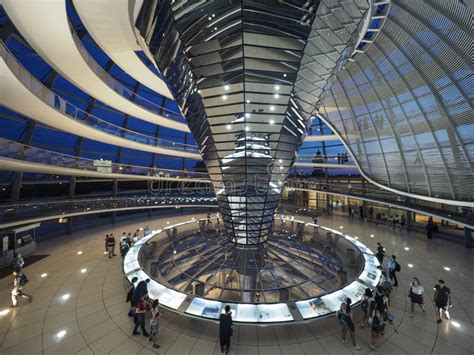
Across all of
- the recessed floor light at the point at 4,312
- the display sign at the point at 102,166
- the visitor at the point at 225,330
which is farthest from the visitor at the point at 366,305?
the display sign at the point at 102,166

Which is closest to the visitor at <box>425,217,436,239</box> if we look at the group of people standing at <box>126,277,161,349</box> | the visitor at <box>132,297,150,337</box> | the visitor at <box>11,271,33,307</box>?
the group of people standing at <box>126,277,161,349</box>

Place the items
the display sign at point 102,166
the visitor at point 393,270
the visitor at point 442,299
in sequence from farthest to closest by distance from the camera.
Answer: the display sign at point 102,166 < the visitor at point 393,270 < the visitor at point 442,299

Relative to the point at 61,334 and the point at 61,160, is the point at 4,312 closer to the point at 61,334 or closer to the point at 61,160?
the point at 61,334

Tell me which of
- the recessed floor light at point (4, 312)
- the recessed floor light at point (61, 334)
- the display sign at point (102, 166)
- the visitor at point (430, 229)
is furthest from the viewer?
the display sign at point (102, 166)

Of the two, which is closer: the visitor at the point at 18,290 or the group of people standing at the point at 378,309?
the group of people standing at the point at 378,309

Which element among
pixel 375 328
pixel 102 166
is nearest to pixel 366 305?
pixel 375 328

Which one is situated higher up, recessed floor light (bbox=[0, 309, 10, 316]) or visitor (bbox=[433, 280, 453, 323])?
visitor (bbox=[433, 280, 453, 323])

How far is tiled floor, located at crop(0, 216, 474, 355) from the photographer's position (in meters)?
7.35

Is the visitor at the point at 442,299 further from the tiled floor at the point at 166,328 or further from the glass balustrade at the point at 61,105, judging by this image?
the glass balustrade at the point at 61,105

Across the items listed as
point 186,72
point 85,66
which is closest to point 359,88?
point 186,72

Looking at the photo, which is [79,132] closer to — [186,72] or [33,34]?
[33,34]

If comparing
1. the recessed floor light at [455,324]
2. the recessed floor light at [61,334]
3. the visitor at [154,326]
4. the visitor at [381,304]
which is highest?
the visitor at [381,304]

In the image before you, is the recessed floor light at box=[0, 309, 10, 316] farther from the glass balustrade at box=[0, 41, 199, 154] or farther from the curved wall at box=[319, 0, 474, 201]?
the curved wall at box=[319, 0, 474, 201]

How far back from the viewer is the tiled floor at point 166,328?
7348 mm
